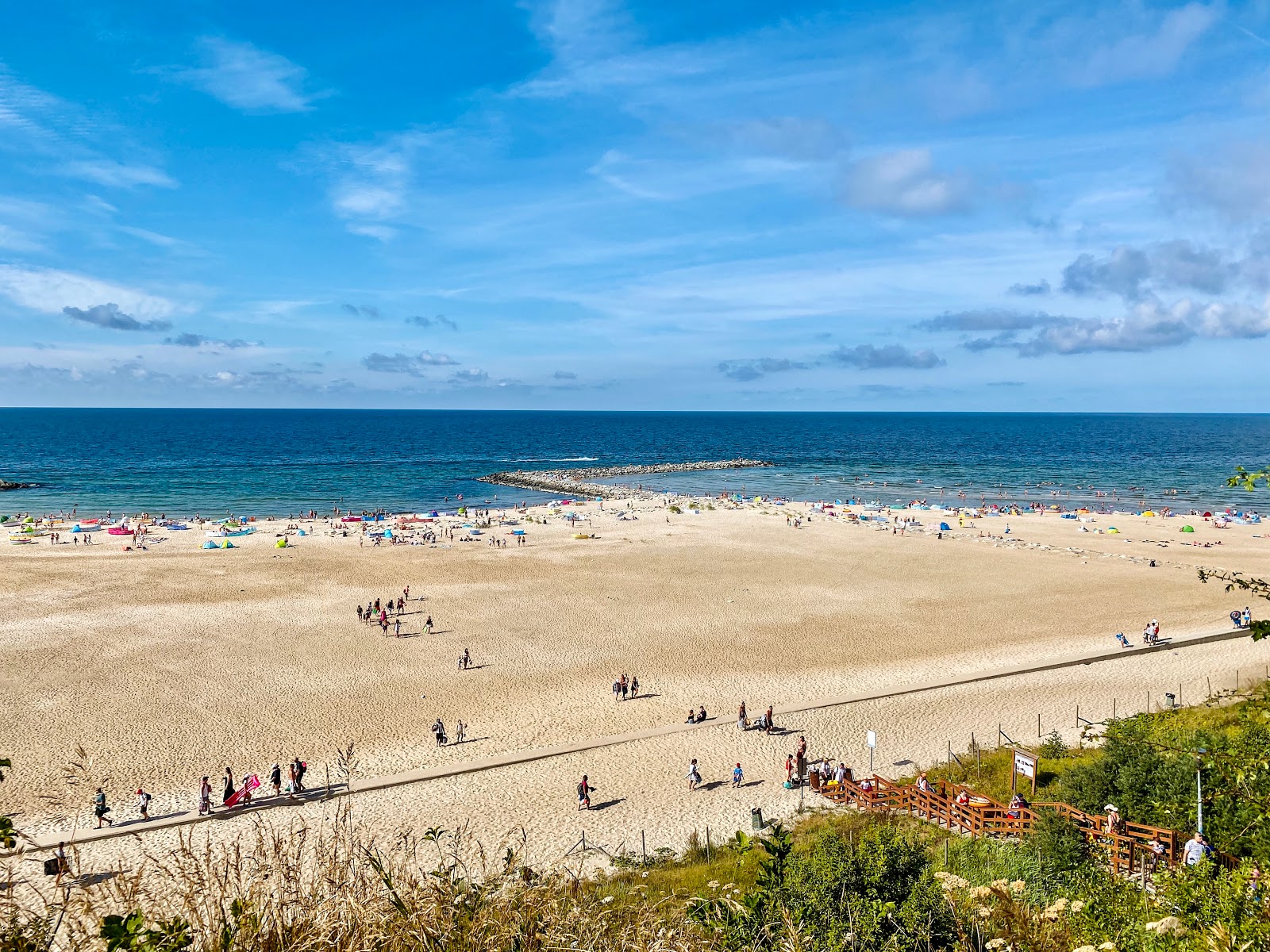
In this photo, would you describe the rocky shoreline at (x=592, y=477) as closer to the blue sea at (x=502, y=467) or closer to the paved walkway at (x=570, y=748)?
the blue sea at (x=502, y=467)

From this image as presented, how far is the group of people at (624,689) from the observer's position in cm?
2634

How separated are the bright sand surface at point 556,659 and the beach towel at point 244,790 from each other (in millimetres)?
1133

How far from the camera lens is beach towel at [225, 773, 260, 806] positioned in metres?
19.0

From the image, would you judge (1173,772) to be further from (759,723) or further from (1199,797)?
(759,723)

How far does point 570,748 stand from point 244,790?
822cm

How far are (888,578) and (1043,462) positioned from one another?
Result: 90.0 m

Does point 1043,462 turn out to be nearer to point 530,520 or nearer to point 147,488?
point 530,520

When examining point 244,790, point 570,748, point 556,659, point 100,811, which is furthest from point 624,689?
point 100,811

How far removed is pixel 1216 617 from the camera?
1378 inches

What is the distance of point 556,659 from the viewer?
3031 centimetres

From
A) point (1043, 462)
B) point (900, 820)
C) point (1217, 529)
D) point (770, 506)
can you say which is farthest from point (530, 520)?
point (1043, 462)

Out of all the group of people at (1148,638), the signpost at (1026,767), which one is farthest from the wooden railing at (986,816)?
the group of people at (1148,638)

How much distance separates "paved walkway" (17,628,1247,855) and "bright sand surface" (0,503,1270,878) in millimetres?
362

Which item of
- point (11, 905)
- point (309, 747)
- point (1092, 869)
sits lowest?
point (309, 747)
